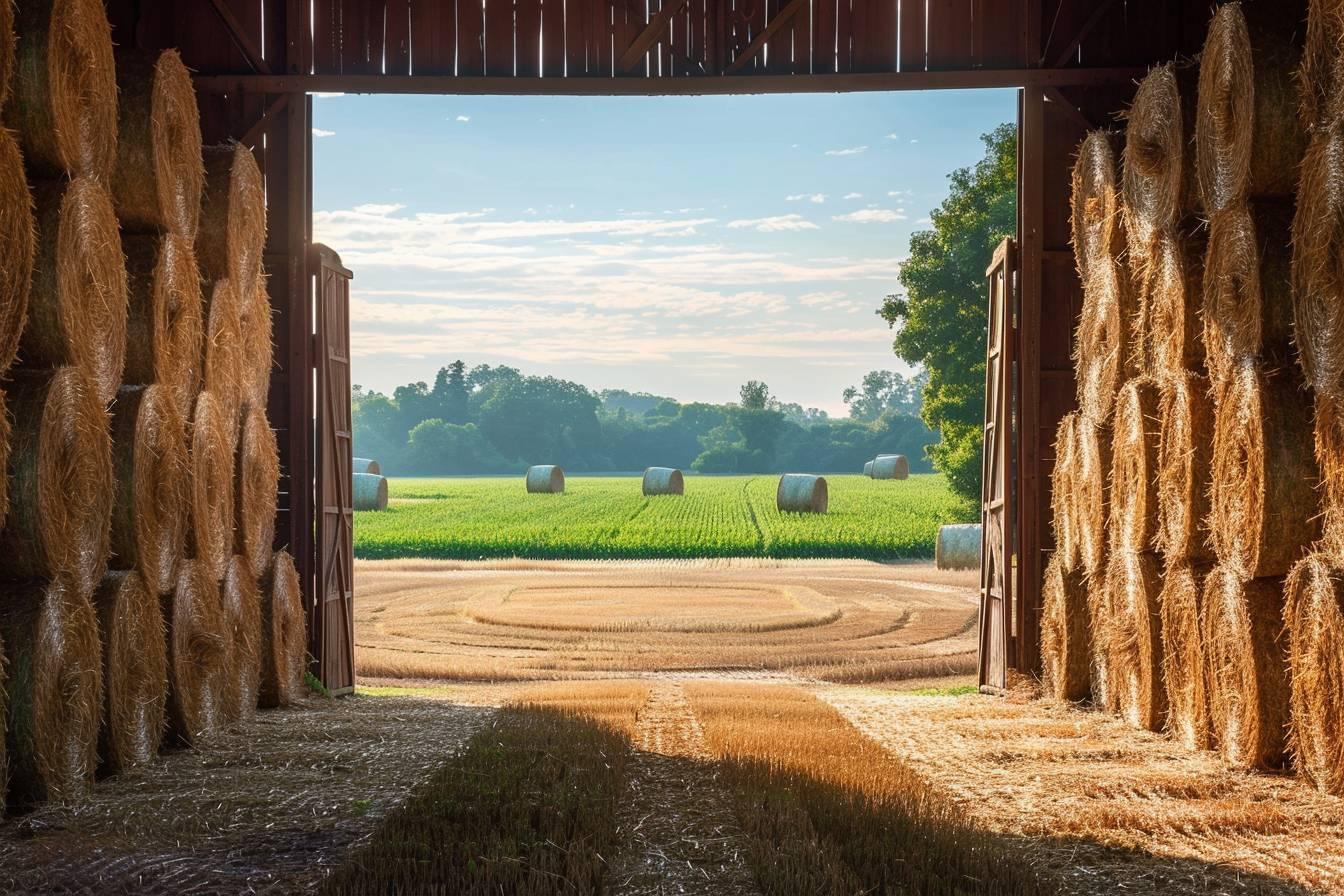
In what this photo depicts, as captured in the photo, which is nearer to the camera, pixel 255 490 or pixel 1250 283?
pixel 1250 283

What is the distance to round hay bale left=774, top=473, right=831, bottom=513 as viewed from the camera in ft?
151

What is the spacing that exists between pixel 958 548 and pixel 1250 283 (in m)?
22.0

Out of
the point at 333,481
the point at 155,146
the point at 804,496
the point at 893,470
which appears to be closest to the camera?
the point at 155,146

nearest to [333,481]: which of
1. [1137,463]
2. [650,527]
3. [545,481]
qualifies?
[1137,463]

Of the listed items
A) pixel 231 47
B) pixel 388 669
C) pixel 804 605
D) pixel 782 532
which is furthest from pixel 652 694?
pixel 782 532

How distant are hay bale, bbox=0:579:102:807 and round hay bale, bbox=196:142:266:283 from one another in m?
3.57

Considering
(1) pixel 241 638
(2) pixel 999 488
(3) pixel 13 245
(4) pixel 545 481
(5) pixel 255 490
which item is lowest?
(1) pixel 241 638

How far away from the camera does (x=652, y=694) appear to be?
1254cm

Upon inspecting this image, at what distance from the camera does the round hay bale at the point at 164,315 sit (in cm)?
918

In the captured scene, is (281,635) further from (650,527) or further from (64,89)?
(650,527)

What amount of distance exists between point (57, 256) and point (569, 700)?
5.67 meters

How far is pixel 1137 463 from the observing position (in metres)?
10.2

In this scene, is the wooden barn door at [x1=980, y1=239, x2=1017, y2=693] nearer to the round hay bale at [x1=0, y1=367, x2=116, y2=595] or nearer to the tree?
the round hay bale at [x1=0, y1=367, x2=116, y2=595]

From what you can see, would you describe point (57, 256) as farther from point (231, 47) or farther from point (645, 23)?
point (645, 23)
